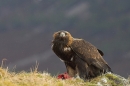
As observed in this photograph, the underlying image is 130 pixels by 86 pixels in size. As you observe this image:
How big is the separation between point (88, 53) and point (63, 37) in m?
1.41

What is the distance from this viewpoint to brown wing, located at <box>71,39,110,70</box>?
582 inches

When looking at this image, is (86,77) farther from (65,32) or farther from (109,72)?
(65,32)

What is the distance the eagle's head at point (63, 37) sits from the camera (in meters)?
14.7

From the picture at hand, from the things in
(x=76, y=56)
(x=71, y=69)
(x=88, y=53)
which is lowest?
(x=71, y=69)

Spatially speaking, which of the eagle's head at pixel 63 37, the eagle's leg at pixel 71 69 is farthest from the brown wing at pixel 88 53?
the eagle's leg at pixel 71 69

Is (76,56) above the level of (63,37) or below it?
below

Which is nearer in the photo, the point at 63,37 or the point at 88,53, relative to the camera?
the point at 63,37

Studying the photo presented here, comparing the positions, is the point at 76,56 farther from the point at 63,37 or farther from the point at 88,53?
the point at 63,37

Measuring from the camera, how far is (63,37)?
14.7 m

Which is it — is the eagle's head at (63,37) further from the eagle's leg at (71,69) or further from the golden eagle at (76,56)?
the eagle's leg at (71,69)

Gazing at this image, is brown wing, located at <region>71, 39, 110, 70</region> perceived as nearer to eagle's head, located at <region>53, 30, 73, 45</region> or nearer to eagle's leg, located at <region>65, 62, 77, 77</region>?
eagle's head, located at <region>53, 30, 73, 45</region>

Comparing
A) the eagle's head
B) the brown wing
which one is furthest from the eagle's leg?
the eagle's head

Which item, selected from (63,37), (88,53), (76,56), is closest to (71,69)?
(76,56)

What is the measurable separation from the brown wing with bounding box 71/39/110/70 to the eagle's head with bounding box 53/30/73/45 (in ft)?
0.87
